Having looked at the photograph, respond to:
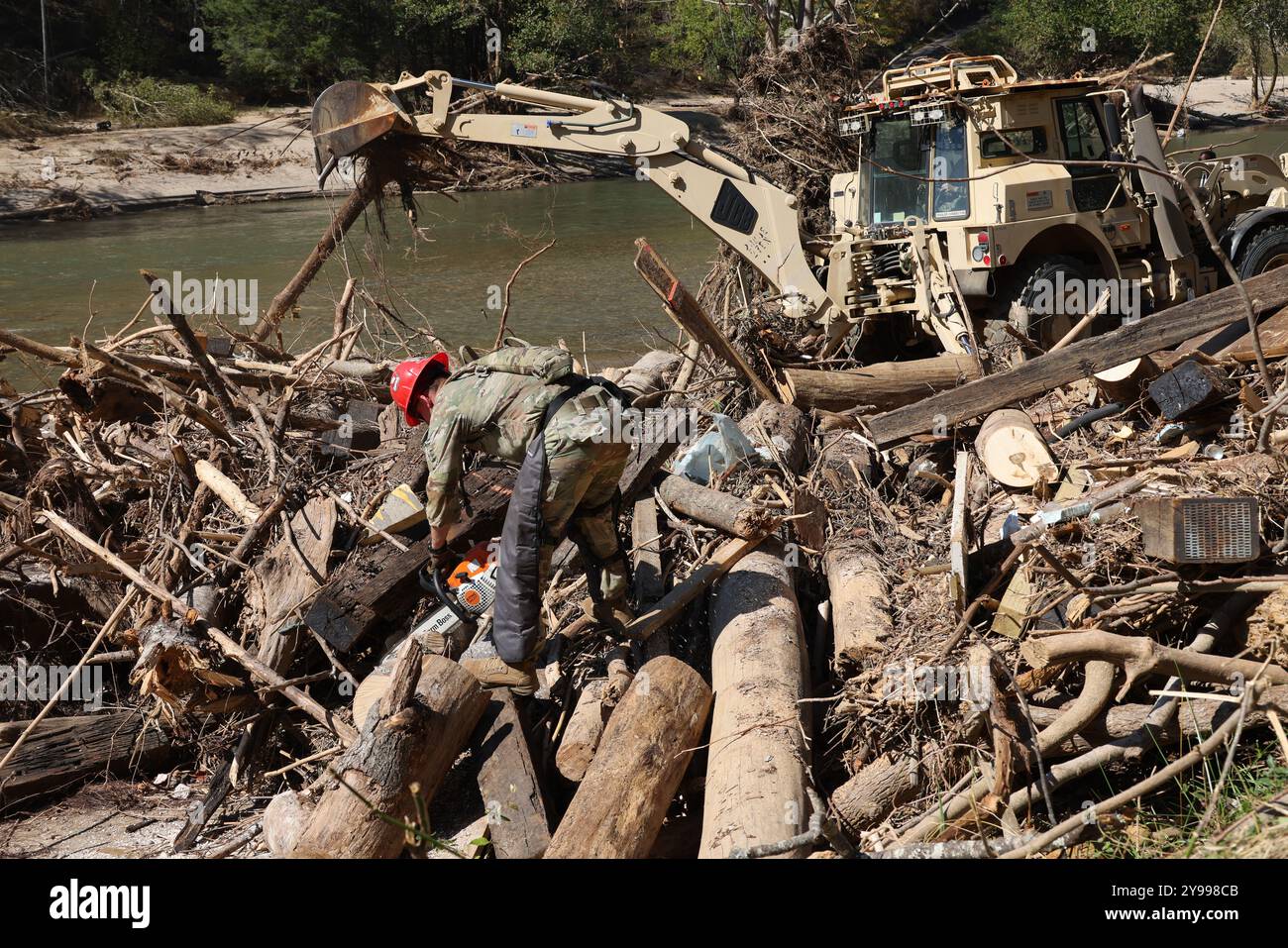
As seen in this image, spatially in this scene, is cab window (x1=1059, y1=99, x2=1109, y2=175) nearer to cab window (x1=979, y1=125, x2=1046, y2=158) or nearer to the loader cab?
cab window (x1=979, y1=125, x2=1046, y2=158)

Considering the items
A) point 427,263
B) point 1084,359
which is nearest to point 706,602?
point 1084,359

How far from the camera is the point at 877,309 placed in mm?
7984

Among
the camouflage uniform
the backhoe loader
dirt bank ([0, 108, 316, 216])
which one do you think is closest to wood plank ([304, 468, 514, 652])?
the camouflage uniform

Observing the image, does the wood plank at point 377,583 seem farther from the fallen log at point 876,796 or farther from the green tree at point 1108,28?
the green tree at point 1108,28

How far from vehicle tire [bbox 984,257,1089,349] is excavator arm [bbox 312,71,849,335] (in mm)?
1115

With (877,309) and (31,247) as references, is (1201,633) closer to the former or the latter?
(877,309)

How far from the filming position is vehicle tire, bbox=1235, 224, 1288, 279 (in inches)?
333

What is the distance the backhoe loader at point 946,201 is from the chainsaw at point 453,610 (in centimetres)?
317

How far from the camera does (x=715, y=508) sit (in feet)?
18.3

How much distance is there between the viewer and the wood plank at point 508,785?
423cm

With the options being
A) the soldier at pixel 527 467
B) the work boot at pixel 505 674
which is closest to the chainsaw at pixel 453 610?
the soldier at pixel 527 467

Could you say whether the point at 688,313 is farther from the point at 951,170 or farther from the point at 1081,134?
the point at 1081,134
